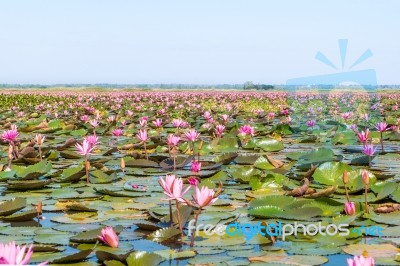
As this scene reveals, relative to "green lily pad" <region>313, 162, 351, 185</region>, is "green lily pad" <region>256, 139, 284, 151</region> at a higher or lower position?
lower

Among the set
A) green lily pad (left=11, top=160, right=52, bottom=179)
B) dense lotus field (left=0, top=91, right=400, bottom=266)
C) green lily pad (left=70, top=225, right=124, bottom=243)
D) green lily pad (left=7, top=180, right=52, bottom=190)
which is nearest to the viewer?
dense lotus field (left=0, top=91, right=400, bottom=266)

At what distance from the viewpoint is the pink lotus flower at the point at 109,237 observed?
2465 millimetres

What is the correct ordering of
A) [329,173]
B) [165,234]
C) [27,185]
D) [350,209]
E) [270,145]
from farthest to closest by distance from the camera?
[270,145] < [329,173] < [27,185] < [350,209] < [165,234]

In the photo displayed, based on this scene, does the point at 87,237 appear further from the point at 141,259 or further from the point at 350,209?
the point at 350,209

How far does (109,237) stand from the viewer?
2475 mm

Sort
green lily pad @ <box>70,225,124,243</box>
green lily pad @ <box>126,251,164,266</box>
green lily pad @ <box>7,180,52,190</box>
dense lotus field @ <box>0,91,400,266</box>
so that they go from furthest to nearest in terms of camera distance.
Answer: green lily pad @ <box>7,180,52,190</box> < green lily pad @ <box>70,225,124,243</box> < dense lotus field @ <box>0,91,400,266</box> < green lily pad @ <box>126,251,164,266</box>

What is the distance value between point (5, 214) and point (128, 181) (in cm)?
131

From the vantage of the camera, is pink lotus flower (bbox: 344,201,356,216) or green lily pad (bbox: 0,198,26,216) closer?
pink lotus flower (bbox: 344,201,356,216)

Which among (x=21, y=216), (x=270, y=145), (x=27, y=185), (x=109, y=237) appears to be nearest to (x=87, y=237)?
(x=109, y=237)

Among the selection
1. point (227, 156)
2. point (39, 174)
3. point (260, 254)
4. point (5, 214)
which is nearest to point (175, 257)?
point (260, 254)

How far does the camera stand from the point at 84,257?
229 cm

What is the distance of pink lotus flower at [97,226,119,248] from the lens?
2465 mm

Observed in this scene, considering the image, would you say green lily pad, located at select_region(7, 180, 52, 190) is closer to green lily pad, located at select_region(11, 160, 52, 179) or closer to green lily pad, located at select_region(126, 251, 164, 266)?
green lily pad, located at select_region(11, 160, 52, 179)

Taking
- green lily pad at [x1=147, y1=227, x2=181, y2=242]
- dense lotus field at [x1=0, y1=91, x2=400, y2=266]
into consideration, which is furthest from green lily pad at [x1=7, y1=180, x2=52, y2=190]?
green lily pad at [x1=147, y1=227, x2=181, y2=242]
